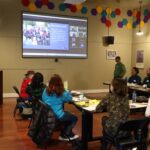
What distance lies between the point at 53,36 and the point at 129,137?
6.44 meters

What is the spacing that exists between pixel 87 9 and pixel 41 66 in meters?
2.89

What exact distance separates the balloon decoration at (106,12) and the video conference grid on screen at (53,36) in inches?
13.3

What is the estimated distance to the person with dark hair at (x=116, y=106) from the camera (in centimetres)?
285

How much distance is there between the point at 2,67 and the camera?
8.16 meters

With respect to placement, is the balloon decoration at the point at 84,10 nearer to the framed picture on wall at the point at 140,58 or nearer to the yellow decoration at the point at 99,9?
the yellow decoration at the point at 99,9

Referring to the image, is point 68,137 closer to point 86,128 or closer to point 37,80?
point 86,128

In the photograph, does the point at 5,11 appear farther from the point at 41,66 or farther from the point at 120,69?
the point at 120,69

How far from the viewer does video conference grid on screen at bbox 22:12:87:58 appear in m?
8.38

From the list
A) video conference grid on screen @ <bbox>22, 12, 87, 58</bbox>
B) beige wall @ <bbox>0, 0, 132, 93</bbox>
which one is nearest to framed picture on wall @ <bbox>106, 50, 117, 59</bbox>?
beige wall @ <bbox>0, 0, 132, 93</bbox>

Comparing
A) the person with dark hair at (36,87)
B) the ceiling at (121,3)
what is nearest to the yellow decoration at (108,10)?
the ceiling at (121,3)

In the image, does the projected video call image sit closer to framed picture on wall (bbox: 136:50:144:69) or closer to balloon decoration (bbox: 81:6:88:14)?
balloon decoration (bbox: 81:6:88:14)

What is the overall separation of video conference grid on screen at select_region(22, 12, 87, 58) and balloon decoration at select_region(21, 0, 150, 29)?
1.11 ft

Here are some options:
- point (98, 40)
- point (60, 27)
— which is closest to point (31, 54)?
point (60, 27)

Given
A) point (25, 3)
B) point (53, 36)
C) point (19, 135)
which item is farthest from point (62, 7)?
point (19, 135)
